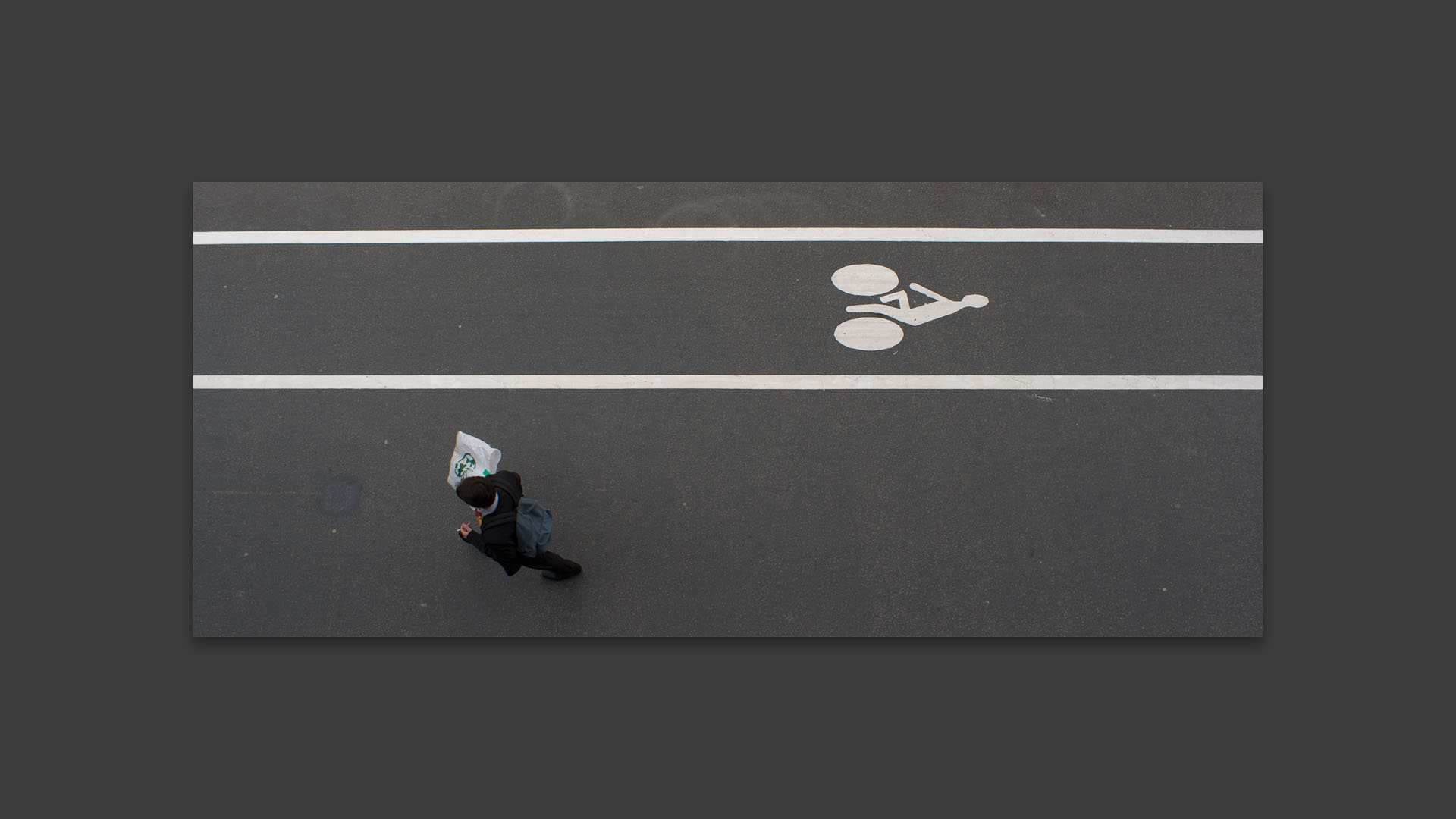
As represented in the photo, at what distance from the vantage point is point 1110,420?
495 centimetres

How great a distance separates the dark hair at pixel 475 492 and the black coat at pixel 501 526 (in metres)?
0.11

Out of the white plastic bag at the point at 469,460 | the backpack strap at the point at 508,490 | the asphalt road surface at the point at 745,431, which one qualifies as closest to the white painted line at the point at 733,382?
the asphalt road surface at the point at 745,431

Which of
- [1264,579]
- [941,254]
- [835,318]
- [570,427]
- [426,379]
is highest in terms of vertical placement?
[941,254]

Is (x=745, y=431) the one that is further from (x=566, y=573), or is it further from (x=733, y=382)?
(x=566, y=573)

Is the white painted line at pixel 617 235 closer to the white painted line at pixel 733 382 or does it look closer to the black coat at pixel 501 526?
the white painted line at pixel 733 382

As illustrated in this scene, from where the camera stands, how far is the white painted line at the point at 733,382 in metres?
4.97

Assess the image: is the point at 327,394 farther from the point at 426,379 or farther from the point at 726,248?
the point at 726,248

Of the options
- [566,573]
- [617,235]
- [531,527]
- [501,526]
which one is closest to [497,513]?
[501,526]

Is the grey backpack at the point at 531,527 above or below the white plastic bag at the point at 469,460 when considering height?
below

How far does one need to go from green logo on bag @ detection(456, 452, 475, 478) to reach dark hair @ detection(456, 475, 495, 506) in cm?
44

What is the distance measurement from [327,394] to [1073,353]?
5537 mm

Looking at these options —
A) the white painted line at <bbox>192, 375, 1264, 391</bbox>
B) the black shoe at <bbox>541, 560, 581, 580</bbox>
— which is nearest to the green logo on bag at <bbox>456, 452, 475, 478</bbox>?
the white painted line at <bbox>192, 375, 1264, 391</bbox>

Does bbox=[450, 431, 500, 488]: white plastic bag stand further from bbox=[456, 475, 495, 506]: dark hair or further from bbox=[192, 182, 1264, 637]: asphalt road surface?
bbox=[192, 182, 1264, 637]: asphalt road surface

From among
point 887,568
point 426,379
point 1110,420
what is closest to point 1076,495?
point 1110,420
